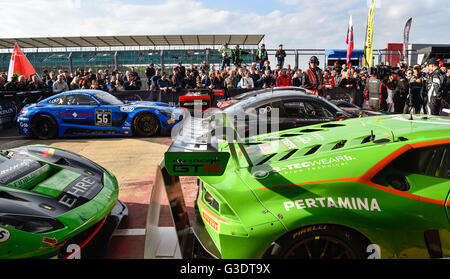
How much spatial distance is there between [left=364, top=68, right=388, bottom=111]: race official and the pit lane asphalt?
20.1 feet

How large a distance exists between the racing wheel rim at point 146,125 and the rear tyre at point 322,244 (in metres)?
6.72

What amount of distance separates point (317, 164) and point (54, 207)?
7.31 ft

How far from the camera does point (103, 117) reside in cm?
833

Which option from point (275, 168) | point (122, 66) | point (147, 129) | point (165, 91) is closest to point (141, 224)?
point (275, 168)

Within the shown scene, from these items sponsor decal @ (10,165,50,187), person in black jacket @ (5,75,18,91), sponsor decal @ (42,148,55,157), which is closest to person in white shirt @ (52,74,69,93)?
person in black jacket @ (5,75,18,91)

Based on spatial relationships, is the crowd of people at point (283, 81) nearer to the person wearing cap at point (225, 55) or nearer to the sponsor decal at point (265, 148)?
the person wearing cap at point (225, 55)

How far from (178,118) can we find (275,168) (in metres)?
6.33

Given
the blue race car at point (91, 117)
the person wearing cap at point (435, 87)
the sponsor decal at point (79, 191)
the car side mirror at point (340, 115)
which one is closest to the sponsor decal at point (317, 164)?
the sponsor decal at point (79, 191)

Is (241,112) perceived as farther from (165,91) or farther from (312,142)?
(165,91)

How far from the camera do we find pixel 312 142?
2.84 metres

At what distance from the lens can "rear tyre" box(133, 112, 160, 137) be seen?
8.35m

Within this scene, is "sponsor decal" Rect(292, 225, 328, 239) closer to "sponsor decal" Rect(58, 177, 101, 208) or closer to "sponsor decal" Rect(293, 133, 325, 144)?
"sponsor decal" Rect(293, 133, 325, 144)

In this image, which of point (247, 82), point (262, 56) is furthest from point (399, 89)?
point (262, 56)

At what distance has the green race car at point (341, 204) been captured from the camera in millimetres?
2125
